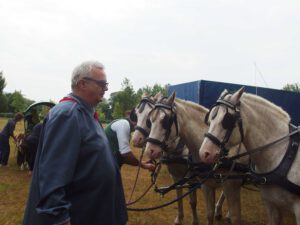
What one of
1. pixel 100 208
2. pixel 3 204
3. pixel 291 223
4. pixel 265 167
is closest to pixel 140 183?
pixel 3 204

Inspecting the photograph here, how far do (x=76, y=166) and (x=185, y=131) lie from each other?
116 inches

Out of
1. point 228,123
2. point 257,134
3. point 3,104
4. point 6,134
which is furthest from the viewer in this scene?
point 3,104

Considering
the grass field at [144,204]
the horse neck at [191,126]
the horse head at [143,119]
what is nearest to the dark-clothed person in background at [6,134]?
the grass field at [144,204]

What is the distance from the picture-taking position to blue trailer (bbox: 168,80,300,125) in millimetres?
7262

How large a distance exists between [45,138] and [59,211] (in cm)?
41

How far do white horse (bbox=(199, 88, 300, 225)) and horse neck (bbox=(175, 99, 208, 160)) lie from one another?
3.93 feet

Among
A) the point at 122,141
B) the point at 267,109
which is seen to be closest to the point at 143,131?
the point at 122,141

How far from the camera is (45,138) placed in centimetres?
190

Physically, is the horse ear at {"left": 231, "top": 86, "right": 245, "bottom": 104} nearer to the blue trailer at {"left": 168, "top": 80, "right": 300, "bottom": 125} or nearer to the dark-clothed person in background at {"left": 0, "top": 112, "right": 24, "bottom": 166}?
the blue trailer at {"left": 168, "top": 80, "right": 300, "bottom": 125}

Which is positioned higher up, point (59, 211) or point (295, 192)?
point (59, 211)

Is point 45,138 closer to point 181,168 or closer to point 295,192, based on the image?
point 295,192

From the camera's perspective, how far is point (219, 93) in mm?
7422

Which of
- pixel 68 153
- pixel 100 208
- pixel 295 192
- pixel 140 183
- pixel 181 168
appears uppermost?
pixel 68 153

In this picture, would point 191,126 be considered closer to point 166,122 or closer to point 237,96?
point 166,122
